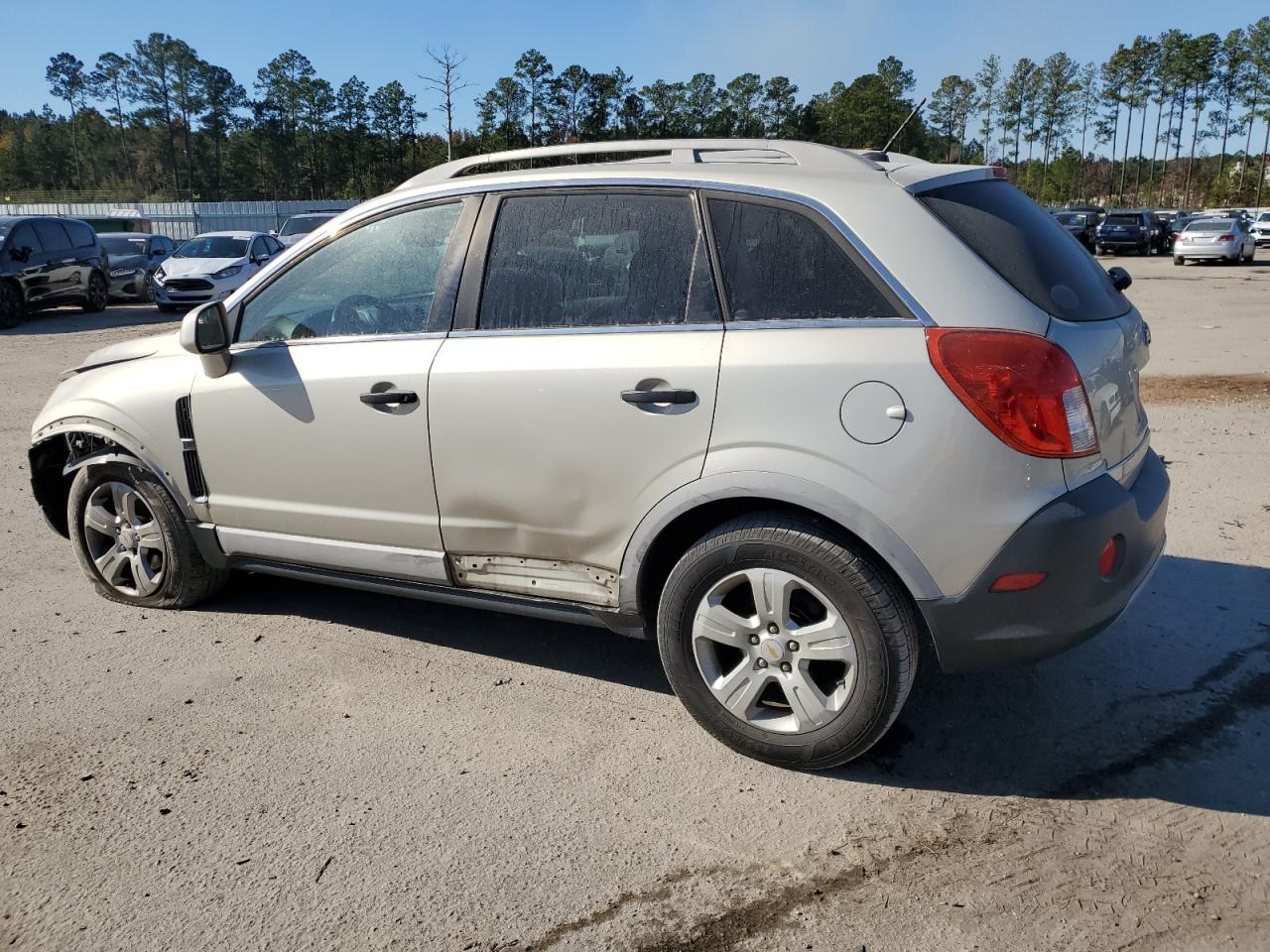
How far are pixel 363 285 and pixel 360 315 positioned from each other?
0.40ft

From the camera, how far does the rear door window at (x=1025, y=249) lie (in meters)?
3.05

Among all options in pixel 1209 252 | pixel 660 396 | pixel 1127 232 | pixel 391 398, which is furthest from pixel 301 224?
pixel 1127 232

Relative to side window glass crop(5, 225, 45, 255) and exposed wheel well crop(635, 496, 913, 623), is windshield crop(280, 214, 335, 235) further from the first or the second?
exposed wheel well crop(635, 496, 913, 623)

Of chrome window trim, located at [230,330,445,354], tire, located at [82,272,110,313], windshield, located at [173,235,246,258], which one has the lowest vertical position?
tire, located at [82,272,110,313]

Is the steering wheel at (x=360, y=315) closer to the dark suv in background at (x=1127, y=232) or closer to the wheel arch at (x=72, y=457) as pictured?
the wheel arch at (x=72, y=457)

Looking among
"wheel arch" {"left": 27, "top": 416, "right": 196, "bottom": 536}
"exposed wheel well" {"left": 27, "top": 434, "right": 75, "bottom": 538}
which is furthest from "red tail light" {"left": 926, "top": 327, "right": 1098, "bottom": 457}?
"exposed wheel well" {"left": 27, "top": 434, "right": 75, "bottom": 538}

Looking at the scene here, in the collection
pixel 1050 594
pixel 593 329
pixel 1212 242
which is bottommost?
pixel 1212 242

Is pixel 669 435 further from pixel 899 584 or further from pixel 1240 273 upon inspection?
pixel 1240 273

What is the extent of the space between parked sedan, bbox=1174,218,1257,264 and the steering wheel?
33714mm

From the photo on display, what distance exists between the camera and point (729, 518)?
331 centimetres

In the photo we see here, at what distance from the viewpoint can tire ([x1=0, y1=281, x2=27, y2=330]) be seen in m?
17.8

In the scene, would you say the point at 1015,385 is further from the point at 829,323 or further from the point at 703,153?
the point at 703,153

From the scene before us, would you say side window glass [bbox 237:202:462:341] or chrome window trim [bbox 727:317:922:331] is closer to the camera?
chrome window trim [bbox 727:317:922:331]

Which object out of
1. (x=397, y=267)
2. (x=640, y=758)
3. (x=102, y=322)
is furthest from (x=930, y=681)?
(x=102, y=322)
